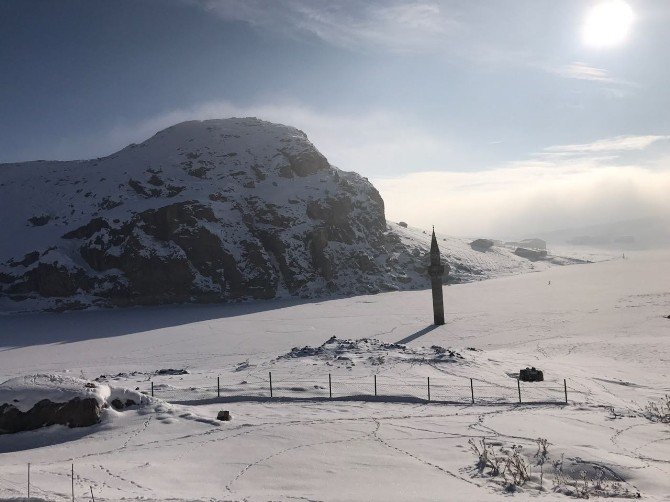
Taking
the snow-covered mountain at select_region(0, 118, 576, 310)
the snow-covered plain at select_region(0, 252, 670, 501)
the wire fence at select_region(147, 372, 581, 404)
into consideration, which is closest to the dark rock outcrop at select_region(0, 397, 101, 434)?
the snow-covered plain at select_region(0, 252, 670, 501)

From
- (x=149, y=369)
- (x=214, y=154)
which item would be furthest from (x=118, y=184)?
(x=149, y=369)

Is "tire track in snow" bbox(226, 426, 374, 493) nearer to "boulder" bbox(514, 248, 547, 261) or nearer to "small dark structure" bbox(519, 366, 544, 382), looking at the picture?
"small dark structure" bbox(519, 366, 544, 382)

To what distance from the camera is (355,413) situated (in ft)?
60.1

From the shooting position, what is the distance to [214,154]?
108875 millimetres

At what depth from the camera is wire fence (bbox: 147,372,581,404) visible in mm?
21125

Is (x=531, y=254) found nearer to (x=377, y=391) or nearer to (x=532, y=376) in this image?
(x=532, y=376)

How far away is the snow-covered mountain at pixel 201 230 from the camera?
269ft

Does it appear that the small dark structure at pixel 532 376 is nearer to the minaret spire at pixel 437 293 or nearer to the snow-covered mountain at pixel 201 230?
the minaret spire at pixel 437 293

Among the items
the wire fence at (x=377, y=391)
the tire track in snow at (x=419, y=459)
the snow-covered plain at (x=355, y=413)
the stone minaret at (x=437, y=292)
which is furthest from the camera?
→ the stone minaret at (x=437, y=292)

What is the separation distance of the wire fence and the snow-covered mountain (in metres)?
59.2

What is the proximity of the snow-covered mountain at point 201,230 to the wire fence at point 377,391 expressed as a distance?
5924 cm

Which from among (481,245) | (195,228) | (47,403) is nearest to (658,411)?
(47,403)

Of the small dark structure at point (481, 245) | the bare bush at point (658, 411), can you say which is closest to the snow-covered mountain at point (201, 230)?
the small dark structure at point (481, 245)

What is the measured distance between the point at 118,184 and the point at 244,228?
30.6 metres
